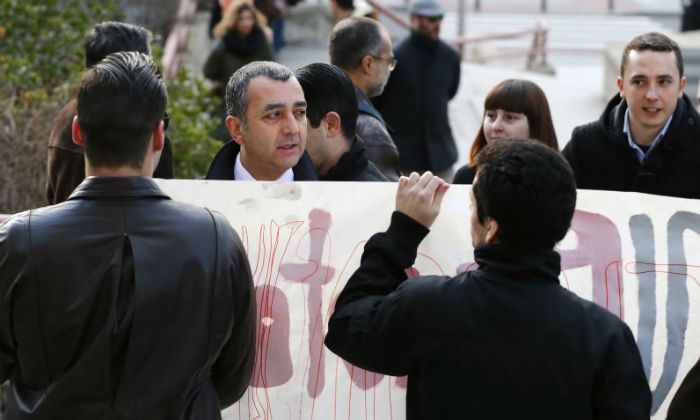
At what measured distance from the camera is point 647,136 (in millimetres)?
4734

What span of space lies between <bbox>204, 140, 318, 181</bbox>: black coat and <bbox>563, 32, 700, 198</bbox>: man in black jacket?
124cm

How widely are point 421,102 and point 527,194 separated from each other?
4890 mm

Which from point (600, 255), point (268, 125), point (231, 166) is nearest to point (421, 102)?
point (231, 166)

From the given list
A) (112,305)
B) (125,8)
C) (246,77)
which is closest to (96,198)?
(112,305)

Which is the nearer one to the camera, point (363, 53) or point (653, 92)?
point (653, 92)

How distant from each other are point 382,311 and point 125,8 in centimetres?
1127

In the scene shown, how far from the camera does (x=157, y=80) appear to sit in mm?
2951

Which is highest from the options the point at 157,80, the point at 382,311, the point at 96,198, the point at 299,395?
the point at 157,80

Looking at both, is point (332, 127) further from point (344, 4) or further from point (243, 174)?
point (344, 4)

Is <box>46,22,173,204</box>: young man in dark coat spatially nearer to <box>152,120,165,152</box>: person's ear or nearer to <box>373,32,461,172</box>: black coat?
<box>152,120,165,152</box>: person's ear

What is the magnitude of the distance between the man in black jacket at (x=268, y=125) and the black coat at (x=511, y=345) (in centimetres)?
136

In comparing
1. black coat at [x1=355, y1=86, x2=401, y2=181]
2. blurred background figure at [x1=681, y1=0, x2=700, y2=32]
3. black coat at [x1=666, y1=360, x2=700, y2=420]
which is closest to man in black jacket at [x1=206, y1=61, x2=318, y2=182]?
black coat at [x1=355, y1=86, x2=401, y2=181]

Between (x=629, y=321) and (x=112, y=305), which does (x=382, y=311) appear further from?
(x=629, y=321)

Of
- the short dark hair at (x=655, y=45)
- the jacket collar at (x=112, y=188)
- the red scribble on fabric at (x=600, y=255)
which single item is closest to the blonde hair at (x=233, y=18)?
the short dark hair at (x=655, y=45)
